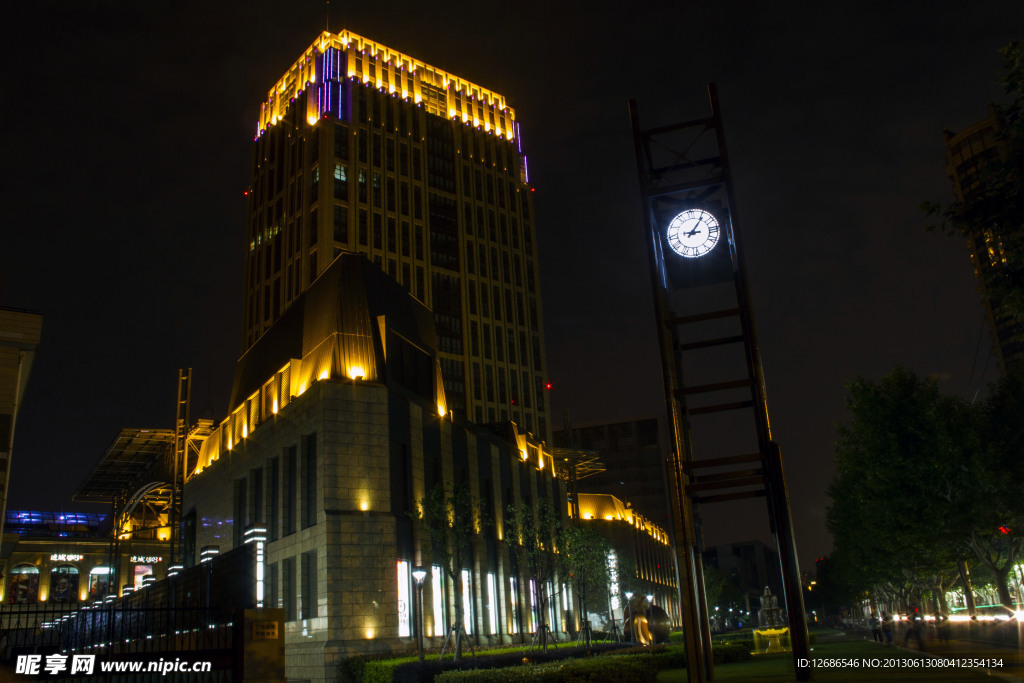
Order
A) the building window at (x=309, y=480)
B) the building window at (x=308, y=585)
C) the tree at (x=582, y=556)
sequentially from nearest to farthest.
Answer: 1. the building window at (x=308, y=585)
2. the building window at (x=309, y=480)
3. the tree at (x=582, y=556)

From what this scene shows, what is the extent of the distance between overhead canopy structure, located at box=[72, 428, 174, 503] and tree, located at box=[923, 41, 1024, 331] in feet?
228

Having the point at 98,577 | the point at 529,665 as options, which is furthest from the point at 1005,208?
the point at 98,577

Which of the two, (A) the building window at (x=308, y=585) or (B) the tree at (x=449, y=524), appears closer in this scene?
(A) the building window at (x=308, y=585)

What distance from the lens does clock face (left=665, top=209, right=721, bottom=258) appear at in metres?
20.6

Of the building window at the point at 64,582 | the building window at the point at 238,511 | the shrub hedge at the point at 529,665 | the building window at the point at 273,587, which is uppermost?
the building window at the point at 238,511

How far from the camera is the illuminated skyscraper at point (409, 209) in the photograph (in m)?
102

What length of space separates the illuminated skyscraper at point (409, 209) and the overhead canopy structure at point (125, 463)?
26.4 m

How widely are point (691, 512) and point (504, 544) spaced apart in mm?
32105

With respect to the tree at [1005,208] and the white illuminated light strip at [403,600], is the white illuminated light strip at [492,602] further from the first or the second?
the tree at [1005,208]

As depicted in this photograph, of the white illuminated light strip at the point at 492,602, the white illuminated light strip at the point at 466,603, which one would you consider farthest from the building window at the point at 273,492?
the white illuminated light strip at the point at 492,602

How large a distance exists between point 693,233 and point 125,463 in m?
79.1

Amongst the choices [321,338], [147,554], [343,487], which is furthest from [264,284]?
[343,487]

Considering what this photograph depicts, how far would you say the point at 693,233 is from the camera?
2067 centimetres

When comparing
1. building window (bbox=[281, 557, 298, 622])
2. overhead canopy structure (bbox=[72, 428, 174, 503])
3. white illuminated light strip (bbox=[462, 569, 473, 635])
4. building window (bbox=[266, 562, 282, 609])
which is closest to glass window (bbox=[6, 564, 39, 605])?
overhead canopy structure (bbox=[72, 428, 174, 503])
